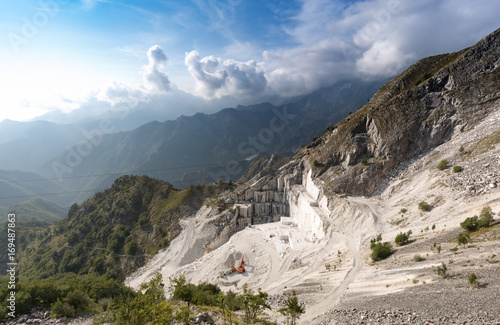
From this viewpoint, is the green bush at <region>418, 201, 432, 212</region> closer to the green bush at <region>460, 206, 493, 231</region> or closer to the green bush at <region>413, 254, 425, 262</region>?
the green bush at <region>460, 206, 493, 231</region>

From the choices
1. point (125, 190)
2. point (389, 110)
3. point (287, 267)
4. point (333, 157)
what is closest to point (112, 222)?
point (125, 190)

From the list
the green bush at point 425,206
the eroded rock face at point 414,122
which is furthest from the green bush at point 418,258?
the eroded rock face at point 414,122

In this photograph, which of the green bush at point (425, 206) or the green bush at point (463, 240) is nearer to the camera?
the green bush at point (463, 240)

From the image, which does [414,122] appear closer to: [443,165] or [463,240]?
[443,165]

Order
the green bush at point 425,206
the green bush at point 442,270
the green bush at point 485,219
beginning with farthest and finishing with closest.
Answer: the green bush at point 425,206
the green bush at point 485,219
the green bush at point 442,270

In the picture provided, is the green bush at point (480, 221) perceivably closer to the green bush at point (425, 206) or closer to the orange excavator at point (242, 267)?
the green bush at point (425, 206)

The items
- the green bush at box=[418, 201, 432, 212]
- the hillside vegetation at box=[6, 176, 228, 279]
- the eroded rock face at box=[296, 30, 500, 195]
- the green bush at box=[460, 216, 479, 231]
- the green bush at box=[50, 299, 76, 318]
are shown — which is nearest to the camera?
the green bush at box=[50, 299, 76, 318]

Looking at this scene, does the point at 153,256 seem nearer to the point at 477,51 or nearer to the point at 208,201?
the point at 208,201

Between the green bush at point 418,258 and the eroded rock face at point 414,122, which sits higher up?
the eroded rock face at point 414,122

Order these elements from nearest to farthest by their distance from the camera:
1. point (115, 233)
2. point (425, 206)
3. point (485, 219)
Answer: point (485, 219)
point (425, 206)
point (115, 233)

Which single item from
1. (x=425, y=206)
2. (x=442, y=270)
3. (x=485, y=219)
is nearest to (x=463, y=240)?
(x=485, y=219)

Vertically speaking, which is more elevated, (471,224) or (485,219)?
(485,219)

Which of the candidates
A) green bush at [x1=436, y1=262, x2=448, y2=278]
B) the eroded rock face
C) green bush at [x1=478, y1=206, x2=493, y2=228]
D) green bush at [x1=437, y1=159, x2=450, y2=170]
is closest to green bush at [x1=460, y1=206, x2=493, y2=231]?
green bush at [x1=478, y1=206, x2=493, y2=228]
